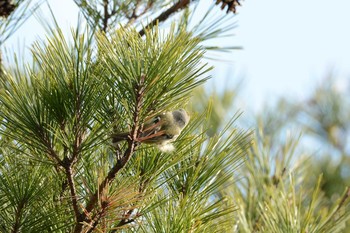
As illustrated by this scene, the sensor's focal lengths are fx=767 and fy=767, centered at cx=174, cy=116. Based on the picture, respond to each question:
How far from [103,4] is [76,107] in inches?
19.9

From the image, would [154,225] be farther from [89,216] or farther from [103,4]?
[103,4]

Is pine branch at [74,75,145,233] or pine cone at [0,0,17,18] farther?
pine cone at [0,0,17,18]

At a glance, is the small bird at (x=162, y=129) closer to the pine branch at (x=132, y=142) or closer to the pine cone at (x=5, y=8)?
the pine branch at (x=132, y=142)

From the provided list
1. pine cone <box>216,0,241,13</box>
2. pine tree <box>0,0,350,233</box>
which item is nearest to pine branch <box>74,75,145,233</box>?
pine tree <box>0,0,350,233</box>

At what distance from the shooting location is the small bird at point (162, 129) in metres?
1.13

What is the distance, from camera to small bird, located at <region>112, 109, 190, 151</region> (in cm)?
113

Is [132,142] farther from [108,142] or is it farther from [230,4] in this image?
[230,4]

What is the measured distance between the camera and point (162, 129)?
115cm

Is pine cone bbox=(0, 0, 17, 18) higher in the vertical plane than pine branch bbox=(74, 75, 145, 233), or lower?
higher

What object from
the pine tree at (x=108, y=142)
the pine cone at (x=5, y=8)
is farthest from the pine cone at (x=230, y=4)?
the pine cone at (x=5, y=8)

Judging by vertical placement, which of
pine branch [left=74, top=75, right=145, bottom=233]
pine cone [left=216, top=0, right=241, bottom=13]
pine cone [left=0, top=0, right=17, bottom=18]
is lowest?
pine branch [left=74, top=75, right=145, bottom=233]

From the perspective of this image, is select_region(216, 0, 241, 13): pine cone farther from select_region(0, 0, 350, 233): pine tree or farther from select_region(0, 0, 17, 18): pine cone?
select_region(0, 0, 17, 18): pine cone

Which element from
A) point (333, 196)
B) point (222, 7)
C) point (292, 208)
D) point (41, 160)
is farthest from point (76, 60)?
point (333, 196)

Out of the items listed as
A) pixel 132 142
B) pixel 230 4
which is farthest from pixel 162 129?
pixel 230 4
